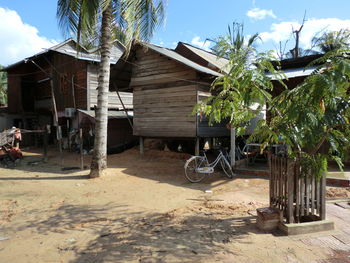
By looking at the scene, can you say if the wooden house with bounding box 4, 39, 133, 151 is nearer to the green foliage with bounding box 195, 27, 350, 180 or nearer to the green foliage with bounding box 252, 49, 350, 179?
the green foliage with bounding box 195, 27, 350, 180

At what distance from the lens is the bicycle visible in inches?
310

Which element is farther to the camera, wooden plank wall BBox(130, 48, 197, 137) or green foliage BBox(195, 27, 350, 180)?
wooden plank wall BBox(130, 48, 197, 137)

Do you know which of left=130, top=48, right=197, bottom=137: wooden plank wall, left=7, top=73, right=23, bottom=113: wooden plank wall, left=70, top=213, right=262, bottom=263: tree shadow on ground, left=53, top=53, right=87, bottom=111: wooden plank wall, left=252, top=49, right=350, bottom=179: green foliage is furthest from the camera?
left=7, top=73, right=23, bottom=113: wooden plank wall

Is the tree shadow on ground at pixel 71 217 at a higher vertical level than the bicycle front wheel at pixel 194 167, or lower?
lower

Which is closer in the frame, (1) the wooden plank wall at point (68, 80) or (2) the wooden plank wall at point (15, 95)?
(1) the wooden plank wall at point (68, 80)

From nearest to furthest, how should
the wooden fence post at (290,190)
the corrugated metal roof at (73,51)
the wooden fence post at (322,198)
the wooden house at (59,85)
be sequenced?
the wooden fence post at (290,190)
the wooden fence post at (322,198)
the corrugated metal roof at (73,51)
the wooden house at (59,85)

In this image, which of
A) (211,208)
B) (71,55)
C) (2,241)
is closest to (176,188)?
(211,208)

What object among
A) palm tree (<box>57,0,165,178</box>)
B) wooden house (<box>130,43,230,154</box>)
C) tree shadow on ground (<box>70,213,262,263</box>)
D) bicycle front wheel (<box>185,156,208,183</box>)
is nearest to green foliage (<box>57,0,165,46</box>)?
palm tree (<box>57,0,165,178</box>)

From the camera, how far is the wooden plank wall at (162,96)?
1033cm

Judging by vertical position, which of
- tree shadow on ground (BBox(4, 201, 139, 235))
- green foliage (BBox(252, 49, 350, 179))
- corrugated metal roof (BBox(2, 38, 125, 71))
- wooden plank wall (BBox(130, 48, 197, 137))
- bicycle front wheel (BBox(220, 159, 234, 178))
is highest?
corrugated metal roof (BBox(2, 38, 125, 71))

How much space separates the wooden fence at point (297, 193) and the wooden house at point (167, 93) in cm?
587

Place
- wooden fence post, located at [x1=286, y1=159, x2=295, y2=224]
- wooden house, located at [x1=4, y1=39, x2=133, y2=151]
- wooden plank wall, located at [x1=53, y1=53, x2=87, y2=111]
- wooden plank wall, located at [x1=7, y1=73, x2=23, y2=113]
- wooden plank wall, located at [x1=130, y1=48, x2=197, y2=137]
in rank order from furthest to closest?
1. wooden plank wall, located at [x1=7, y1=73, x2=23, y2=113]
2. wooden plank wall, located at [x1=53, y1=53, x2=87, y2=111]
3. wooden house, located at [x1=4, y1=39, x2=133, y2=151]
4. wooden plank wall, located at [x1=130, y1=48, x2=197, y2=137]
5. wooden fence post, located at [x1=286, y1=159, x2=295, y2=224]

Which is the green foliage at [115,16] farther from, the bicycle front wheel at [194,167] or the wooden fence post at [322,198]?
the wooden fence post at [322,198]

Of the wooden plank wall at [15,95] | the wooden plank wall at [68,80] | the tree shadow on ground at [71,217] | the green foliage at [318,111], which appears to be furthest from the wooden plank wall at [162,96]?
the wooden plank wall at [15,95]
